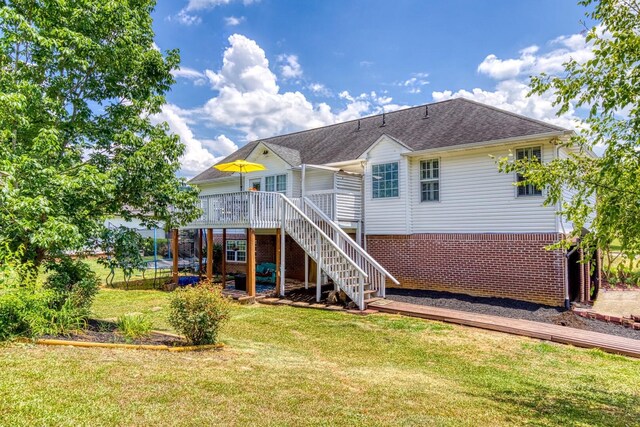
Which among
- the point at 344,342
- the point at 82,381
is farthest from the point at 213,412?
the point at 344,342

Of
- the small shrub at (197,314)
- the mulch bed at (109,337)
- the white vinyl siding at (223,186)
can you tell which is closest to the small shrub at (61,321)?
the mulch bed at (109,337)

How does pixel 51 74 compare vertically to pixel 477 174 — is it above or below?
above

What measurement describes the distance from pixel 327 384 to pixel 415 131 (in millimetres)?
12640

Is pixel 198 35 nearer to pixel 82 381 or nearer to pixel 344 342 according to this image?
pixel 344 342

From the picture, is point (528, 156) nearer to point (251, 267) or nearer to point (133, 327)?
point (251, 267)

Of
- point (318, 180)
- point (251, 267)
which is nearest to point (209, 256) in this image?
point (251, 267)

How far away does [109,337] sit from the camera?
6.98 meters


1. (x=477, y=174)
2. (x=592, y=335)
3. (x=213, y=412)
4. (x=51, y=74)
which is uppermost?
(x=51, y=74)

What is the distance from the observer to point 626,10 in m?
4.25

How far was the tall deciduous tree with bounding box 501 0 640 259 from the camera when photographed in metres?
4.07

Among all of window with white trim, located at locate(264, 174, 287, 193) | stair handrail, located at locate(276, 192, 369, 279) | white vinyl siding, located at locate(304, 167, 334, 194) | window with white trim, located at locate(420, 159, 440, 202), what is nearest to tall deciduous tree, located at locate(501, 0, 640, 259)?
stair handrail, located at locate(276, 192, 369, 279)

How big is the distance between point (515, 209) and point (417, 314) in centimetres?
492

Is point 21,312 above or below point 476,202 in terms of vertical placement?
below

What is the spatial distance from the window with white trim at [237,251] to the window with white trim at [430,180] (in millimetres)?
11291
